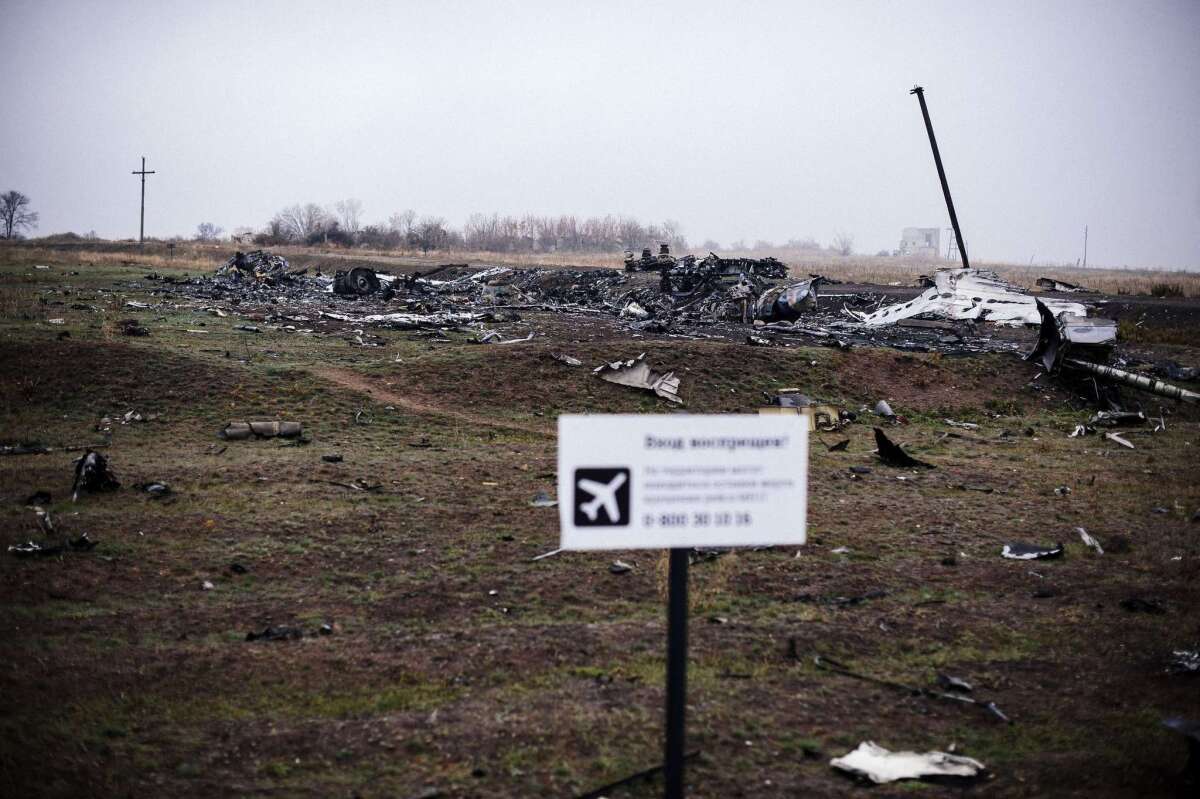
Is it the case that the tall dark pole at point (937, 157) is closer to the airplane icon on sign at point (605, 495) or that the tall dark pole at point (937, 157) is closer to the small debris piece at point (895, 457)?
the small debris piece at point (895, 457)

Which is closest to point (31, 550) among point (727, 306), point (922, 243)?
point (727, 306)

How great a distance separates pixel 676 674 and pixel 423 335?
1448cm

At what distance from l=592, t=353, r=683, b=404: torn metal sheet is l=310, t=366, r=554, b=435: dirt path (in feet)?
6.97

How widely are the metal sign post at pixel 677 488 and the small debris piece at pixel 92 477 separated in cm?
653

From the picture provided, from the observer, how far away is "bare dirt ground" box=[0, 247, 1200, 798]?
12.8 ft

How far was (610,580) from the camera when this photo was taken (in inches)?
248

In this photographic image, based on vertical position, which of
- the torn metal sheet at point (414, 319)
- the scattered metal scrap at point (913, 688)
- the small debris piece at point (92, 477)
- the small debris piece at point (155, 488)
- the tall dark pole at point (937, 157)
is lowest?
the scattered metal scrap at point (913, 688)

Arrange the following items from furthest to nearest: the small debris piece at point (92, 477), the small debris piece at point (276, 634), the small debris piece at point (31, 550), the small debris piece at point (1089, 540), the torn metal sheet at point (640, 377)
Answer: the torn metal sheet at point (640, 377) → the small debris piece at point (92, 477) → the small debris piece at point (1089, 540) → the small debris piece at point (31, 550) → the small debris piece at point (276, 634)

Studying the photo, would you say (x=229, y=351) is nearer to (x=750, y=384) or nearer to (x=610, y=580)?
(x=750, y=384)

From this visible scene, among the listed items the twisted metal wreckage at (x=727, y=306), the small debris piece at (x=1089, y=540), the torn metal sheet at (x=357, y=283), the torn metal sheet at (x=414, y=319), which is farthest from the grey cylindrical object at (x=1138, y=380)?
the torn metal sheet at (x=357, y=283)

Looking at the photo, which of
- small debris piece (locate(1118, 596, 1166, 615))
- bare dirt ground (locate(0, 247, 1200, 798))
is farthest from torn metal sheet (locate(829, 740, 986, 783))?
small debris piece (locate(1118, 596, 1166, 615))

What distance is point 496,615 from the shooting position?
5613mm

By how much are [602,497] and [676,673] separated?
65cm

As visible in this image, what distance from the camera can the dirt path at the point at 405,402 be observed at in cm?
1140
